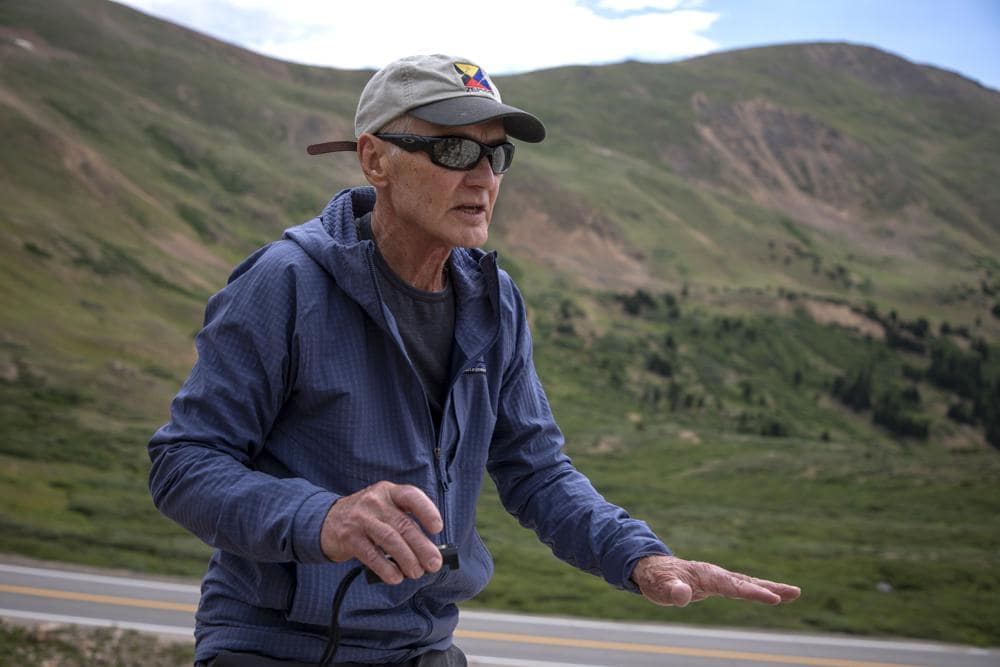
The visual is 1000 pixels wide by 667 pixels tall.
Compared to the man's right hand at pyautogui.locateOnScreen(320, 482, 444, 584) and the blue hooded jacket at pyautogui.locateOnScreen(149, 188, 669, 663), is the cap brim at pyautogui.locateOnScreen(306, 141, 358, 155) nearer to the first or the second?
the blue hooded jacket at pyautogui.locateOnScreen(149, 188, 669, 663)

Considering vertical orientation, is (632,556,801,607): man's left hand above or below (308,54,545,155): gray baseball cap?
below

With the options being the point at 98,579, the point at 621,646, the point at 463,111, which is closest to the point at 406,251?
the point at 463,111

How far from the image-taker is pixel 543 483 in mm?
3262

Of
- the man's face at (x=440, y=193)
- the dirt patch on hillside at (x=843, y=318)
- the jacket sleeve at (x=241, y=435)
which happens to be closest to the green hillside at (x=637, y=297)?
the dirt patch on hillside at (x=843, y=318)

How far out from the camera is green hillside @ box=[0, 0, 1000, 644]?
78.6ft

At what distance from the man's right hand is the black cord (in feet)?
0.83

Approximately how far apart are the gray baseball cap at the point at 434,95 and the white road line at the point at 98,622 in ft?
43.9

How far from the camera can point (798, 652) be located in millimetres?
18406

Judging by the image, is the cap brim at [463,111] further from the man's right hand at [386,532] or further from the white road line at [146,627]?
the white road line at [146,627]

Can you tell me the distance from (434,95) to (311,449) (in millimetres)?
931

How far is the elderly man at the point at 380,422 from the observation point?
2432 mm

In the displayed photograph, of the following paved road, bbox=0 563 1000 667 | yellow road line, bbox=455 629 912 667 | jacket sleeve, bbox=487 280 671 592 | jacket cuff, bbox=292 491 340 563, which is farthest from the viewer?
yellow road line, bbox=455 629 912 667

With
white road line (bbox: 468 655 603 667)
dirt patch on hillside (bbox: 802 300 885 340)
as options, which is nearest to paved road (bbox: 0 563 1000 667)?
white road line (bbox: 468 655 603 667)

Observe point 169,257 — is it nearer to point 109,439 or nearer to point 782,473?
point 109,439
